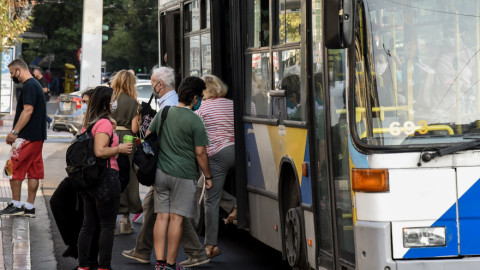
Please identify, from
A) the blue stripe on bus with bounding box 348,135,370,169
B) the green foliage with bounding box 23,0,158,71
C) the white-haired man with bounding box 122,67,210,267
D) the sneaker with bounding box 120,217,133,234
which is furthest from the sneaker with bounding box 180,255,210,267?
the green foliage with bounding box 23,0,158,71

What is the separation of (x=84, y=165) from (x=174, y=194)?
30.9 inches

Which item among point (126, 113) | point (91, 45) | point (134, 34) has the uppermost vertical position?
point (134, 34)

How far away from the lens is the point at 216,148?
9.50 m

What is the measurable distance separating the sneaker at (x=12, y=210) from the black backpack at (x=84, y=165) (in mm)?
4111

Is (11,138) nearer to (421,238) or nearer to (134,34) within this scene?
(421,238)

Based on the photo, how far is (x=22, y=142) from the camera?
11766mm

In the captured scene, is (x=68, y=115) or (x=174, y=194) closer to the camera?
(x=174, y=194)

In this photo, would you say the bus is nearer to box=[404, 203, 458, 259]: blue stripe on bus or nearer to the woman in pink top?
box=[404, 203, 458, 259]: blue stripe on bus

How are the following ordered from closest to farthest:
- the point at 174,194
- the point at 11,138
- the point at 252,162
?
the point at 174,194 → the point at 252,162 → the point at 11,138

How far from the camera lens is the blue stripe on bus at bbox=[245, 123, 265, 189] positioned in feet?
28.9

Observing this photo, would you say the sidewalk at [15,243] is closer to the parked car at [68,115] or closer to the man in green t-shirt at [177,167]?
the man in green t-shirt at [177,167]

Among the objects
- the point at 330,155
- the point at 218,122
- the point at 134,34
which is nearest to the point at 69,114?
the point at 218,122

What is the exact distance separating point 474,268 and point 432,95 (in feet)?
3.46

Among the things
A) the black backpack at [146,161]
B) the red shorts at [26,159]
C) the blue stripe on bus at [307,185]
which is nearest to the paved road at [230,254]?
the red shorts at [26,159]
